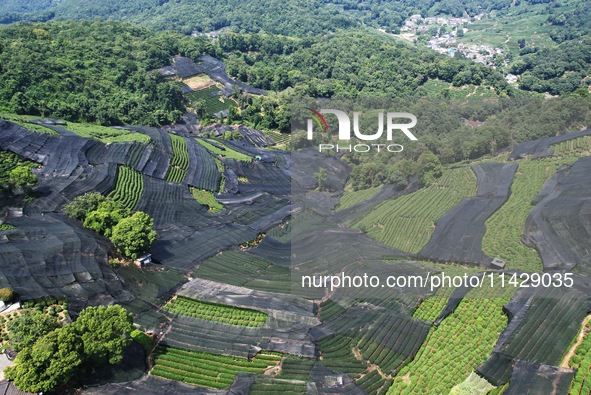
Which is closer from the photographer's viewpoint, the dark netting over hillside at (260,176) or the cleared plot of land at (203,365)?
the cleared plot of land at (203,365)

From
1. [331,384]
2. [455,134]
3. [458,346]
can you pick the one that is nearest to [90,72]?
[455,134]

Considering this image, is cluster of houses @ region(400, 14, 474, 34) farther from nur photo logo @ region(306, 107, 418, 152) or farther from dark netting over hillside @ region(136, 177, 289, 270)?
dark netting over hillside @ region(136, 177, 289, 270)

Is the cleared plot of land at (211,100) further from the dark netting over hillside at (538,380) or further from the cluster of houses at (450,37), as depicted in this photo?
the cluster of houses at (450,37)

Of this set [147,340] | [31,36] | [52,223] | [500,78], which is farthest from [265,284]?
[500,78]

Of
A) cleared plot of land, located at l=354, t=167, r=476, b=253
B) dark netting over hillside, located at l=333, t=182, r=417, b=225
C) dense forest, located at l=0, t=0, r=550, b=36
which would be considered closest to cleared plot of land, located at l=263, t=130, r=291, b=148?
dark netting over hillside, located at l=333, t=182, r=417, b=225

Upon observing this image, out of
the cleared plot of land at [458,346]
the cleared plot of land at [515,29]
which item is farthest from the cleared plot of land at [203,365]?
the cleared plot of land at [515,29]

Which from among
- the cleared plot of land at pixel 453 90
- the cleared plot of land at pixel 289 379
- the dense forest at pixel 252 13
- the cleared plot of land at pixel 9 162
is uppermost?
the dense forest at pixel 252 13
